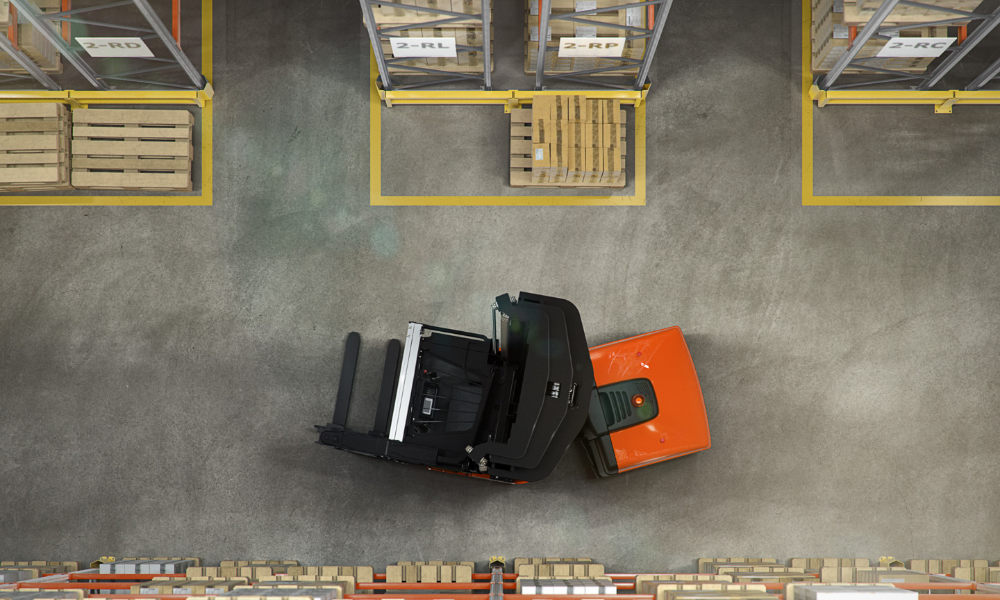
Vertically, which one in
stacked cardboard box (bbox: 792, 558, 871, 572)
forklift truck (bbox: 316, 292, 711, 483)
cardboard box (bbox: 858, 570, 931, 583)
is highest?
forklift truck (bbox: 316, 292, 711, 483)

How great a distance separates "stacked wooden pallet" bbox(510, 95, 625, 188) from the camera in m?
7.30

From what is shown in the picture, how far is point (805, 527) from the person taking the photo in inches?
298

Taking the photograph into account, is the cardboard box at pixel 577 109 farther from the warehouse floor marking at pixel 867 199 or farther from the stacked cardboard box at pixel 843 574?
the stacked cardboard box at pixel 843 574

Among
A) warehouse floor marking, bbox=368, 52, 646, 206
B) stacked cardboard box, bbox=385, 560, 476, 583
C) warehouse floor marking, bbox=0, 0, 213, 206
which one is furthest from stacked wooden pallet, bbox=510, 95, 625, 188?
stacked cardboard box, bbox=385, 560, 476, 583

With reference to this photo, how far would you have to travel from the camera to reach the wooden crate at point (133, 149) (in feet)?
24.9

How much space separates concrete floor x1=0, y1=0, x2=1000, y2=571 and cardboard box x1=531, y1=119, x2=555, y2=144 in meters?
0.64

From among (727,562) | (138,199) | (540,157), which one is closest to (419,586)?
(727,562)

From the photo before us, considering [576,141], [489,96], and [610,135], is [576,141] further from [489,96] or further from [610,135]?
[489,96]

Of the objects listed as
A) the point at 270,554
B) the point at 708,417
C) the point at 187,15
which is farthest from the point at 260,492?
the point at 187,15

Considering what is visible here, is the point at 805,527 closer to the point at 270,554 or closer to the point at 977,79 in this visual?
the point at 977,79

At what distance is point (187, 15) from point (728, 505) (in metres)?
8.65

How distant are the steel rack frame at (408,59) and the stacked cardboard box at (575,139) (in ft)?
2.58

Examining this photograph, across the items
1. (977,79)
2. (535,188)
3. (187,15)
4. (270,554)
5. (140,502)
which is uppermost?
(187,15)

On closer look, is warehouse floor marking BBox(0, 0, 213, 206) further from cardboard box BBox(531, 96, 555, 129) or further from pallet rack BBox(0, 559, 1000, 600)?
pallet rack BBox(0, 559, 1000, 600)
